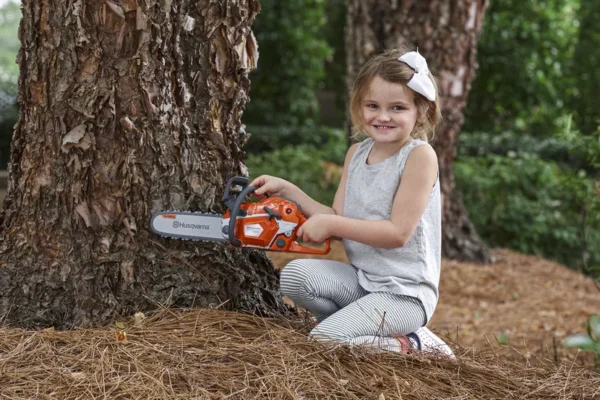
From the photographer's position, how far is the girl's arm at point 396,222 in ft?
8.44

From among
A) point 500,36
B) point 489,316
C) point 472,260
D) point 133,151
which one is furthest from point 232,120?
point 500,36

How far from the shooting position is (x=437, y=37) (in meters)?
5.69

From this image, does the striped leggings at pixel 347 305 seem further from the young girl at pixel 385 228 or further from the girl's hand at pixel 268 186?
the girl's hand at pixel 268 186

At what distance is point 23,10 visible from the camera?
2.71 meters

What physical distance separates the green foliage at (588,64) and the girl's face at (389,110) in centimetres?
1000

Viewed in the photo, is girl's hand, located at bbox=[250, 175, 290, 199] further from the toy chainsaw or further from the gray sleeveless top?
the gray sleeveless top

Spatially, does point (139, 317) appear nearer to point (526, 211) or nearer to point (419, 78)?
point (419, 78)

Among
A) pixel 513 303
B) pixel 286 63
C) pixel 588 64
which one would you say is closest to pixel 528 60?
pixel 588 64

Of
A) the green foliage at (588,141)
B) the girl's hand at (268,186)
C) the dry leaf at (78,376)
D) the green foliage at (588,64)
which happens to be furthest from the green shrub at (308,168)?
the dry leaf at (78,376)

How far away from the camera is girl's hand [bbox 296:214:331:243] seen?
2.58 meters

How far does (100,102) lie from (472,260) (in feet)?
14.0

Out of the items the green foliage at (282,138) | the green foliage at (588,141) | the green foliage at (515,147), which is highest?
the green foliage at (588,141)

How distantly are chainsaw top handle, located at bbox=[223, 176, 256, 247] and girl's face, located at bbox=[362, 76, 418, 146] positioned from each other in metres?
0.48

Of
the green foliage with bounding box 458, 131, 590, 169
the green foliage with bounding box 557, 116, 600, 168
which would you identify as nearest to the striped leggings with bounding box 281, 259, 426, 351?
the green foliage with bounding box 557, 116, 600, 168
